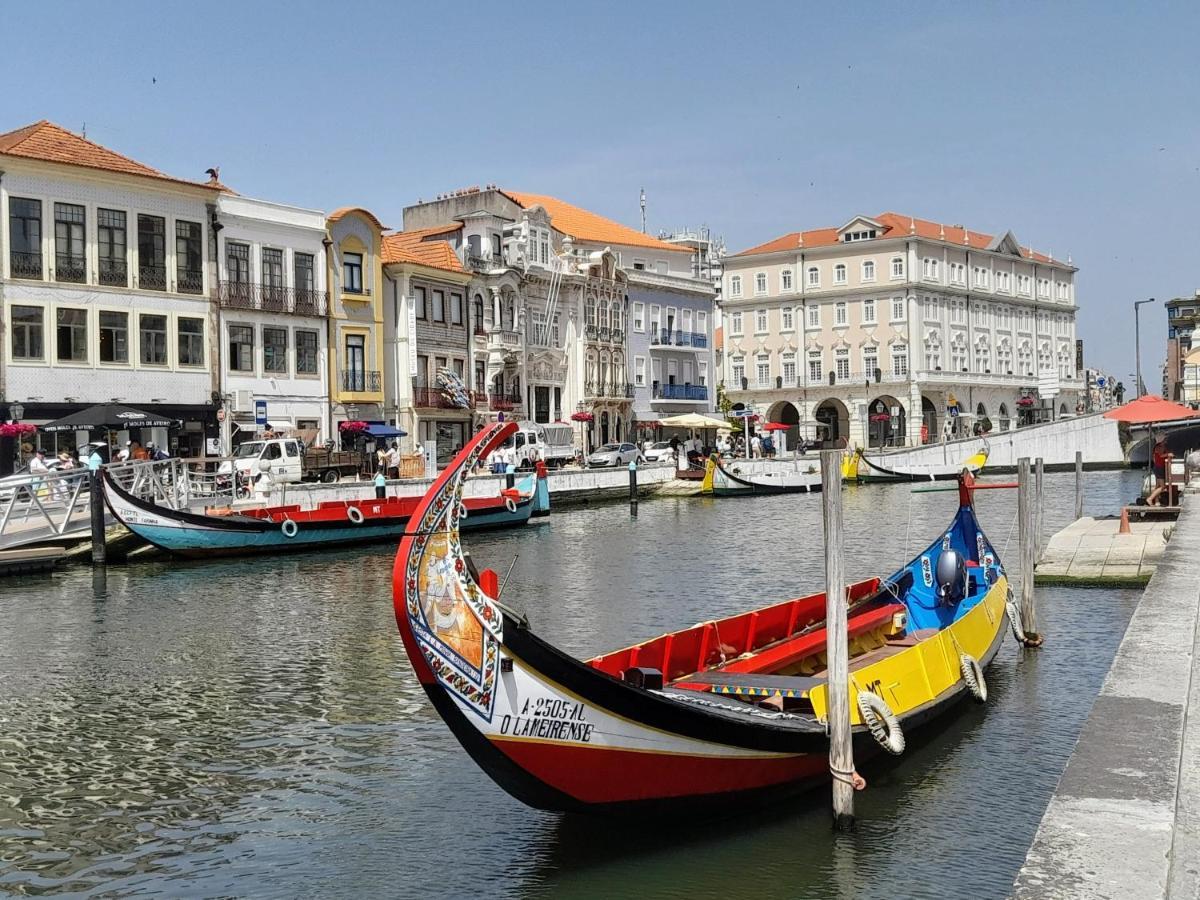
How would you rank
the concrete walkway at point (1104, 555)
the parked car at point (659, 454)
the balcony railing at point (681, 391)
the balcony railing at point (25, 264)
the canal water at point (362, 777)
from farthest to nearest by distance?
the balcony railing at point (681, 391) → the parked car at point (659, 454) → the balcony railing at point (25, 264) → the concrete walkway at point (1104, 555) → the canal water at point (362, 777)

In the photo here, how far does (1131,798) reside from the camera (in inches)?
245

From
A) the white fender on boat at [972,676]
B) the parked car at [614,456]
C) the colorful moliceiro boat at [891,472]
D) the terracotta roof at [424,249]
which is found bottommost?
the white fender on boat at [972,676]

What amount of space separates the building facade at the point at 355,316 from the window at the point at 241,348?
3.82 metres

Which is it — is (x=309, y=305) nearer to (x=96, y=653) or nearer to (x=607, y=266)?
(x=607, y=266)

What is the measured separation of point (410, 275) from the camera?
167ft

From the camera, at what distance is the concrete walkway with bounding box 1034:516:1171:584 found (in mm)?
21172

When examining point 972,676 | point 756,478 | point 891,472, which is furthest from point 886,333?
point 972,676

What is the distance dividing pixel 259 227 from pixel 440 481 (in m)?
38.2

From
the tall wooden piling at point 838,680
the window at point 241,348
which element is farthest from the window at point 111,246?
the tall wooden piling at point 838,680

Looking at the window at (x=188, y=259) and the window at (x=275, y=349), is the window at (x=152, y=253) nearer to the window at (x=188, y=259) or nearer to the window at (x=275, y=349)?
the window at (x=188, y=259)

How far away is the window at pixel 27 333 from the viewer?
36688 millimetres

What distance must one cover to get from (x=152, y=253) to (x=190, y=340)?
3.11 meters

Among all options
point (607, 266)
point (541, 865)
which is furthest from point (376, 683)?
point (607, 266)

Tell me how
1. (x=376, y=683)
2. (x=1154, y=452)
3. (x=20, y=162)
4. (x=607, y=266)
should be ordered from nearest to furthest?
(x=376, y=683) < (x=1154, y=452) < (x=20, y=162) < (x=607, y=266)
